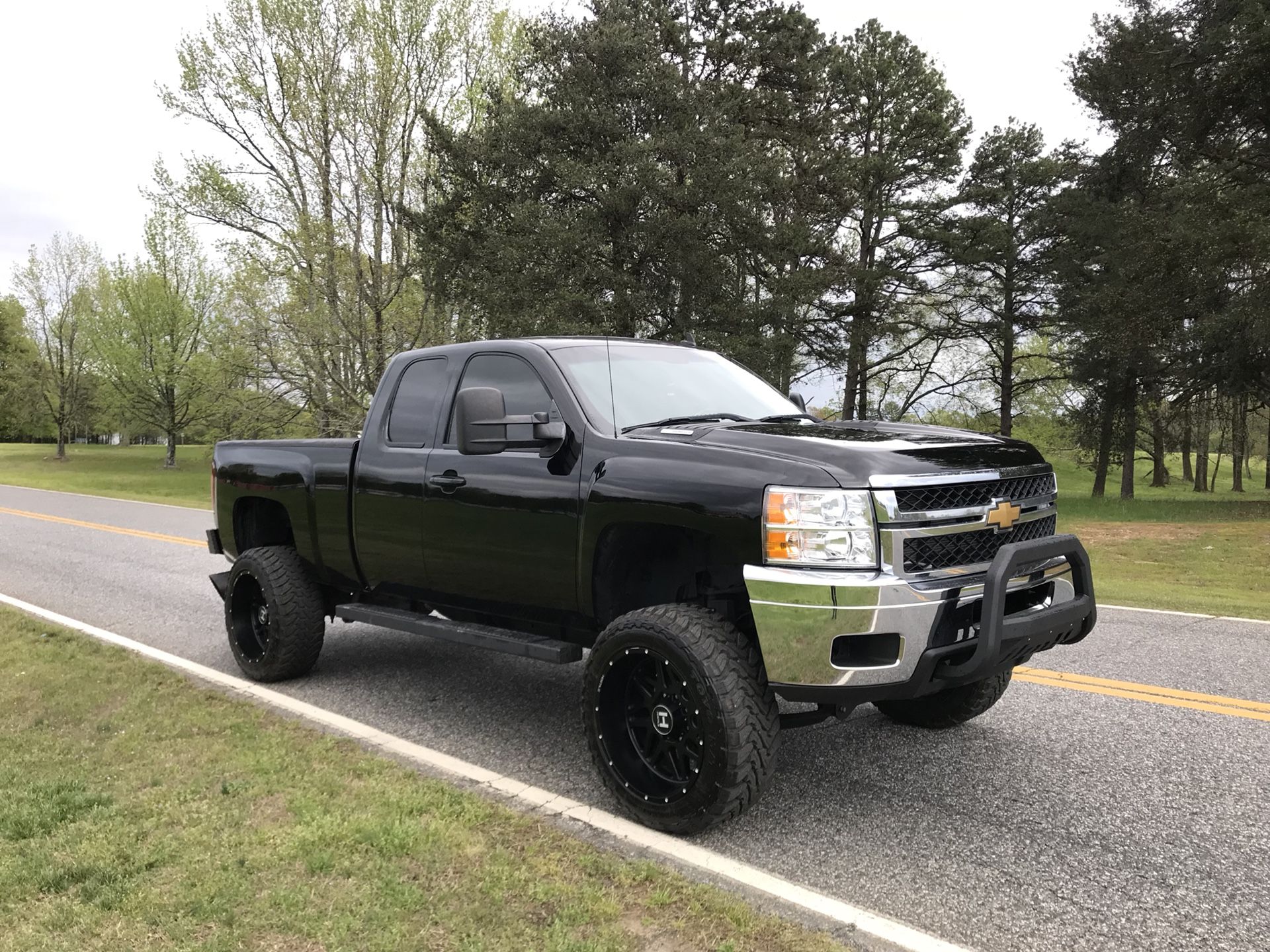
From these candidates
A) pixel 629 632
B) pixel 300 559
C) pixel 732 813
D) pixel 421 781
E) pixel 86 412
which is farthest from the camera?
pixel 86 412

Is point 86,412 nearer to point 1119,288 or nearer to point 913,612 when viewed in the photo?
point 1119,288

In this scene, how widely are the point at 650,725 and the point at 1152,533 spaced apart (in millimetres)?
20455

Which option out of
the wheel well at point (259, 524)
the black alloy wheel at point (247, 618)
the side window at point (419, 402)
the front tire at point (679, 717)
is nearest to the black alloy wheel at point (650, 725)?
the front tire at point (679, 717)

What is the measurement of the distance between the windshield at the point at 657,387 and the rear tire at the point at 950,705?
1.72 meters

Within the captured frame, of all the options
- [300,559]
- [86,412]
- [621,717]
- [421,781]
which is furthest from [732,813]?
[86,412]

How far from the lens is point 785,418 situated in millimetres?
4852

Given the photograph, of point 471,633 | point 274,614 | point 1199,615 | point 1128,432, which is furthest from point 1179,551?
point 1128,432

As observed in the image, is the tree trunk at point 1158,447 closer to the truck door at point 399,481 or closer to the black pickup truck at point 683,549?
the black pickup truck at point 683,549

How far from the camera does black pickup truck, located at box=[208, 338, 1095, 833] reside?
3.42 m

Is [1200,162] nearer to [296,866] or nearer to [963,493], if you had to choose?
[963,493]

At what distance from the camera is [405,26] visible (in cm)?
2489

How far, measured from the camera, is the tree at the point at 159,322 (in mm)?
42156

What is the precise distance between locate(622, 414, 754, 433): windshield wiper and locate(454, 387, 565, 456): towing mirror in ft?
1.22

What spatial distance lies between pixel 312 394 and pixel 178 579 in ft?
56.4
